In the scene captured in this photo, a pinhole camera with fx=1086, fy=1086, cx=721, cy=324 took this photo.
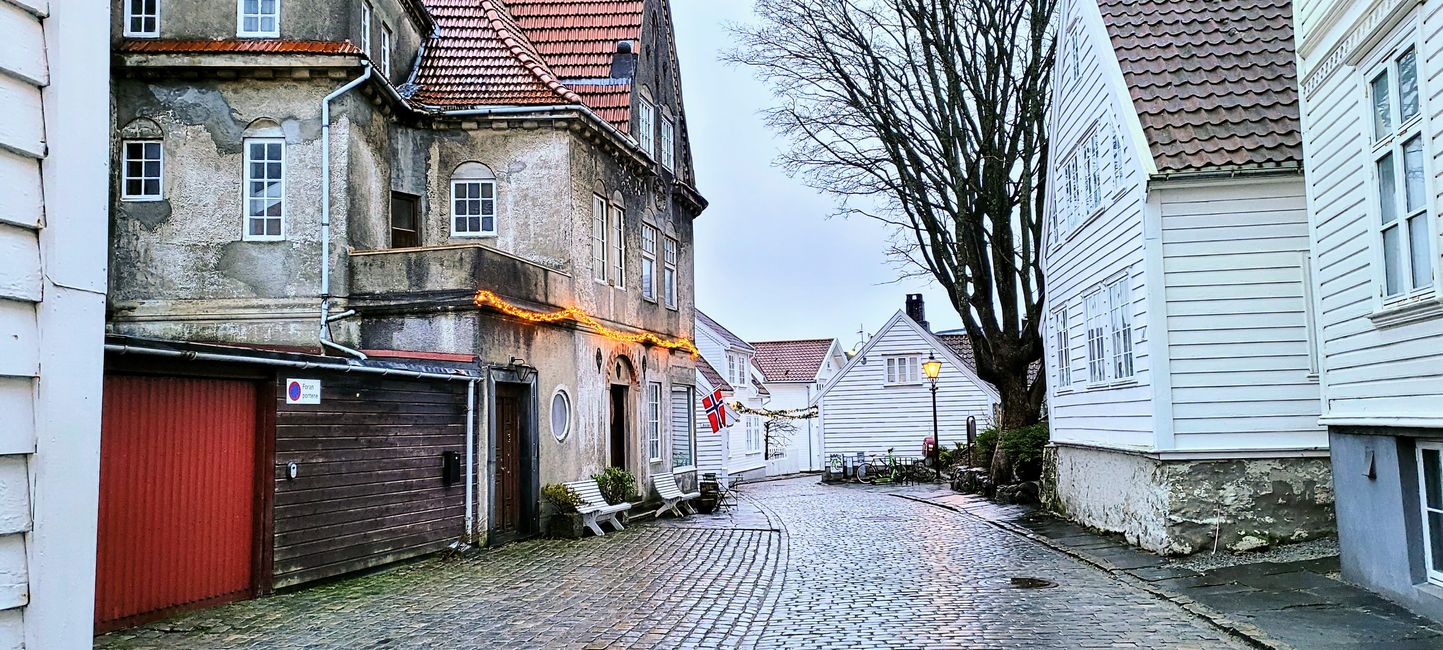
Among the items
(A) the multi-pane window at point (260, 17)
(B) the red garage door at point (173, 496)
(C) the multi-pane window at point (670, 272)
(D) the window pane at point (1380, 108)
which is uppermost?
(A) the multi-pane window at point (260, 17)

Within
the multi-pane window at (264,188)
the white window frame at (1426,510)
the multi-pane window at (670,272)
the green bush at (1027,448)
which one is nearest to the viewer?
the white window frame at (1426,510)

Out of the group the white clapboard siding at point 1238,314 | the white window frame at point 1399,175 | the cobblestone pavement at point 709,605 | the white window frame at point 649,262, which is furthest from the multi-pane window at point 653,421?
the white window frame at point 1399,175

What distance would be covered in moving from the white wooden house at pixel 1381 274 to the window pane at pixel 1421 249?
0.01m

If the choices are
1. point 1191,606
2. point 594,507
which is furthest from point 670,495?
point 1191,606

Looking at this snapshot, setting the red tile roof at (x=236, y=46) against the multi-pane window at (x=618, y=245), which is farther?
the multi-pane window at (x=618, y=245)

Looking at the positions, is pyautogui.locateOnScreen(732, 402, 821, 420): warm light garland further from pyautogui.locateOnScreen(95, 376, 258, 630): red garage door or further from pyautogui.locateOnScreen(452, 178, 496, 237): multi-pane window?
pyautogui.locateOnScreen(95, 376, 258, 630): red garage door

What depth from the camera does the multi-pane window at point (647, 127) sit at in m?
23.2

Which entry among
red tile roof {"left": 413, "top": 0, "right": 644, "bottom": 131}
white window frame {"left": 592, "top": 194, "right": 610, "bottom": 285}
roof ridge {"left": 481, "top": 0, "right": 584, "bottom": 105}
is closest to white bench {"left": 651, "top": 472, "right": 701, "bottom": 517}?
white window frame {"left": 592, "top": 194, "right": 610, "bottom": 285}

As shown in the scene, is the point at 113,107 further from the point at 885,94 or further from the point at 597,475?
the point at 885,94

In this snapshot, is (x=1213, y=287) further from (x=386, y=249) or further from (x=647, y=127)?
(x=647, y=127)

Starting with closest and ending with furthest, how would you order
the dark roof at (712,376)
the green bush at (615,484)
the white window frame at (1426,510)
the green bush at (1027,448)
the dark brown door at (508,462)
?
the white window frame at (1426,510) < the dark brown door at (508,462) < the green bush at (615,484) < the green bush at (1027,448) < the dark roof at (712,376)

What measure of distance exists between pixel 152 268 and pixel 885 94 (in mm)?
16292

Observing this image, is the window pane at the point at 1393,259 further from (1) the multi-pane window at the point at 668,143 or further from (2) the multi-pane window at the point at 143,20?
(1) the multi-pane window at the point at 668,143

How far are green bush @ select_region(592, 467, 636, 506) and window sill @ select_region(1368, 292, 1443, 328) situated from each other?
12.9 meters
